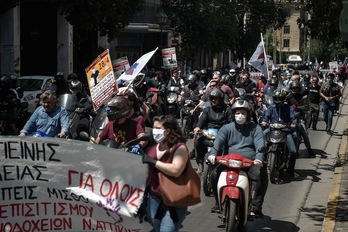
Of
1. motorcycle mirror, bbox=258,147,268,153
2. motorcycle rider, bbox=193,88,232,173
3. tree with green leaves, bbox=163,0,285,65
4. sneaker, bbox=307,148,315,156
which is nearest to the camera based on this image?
motorcycle mirror, bbox=258,147,268,153

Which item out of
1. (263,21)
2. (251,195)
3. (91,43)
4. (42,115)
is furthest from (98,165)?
(263,21)

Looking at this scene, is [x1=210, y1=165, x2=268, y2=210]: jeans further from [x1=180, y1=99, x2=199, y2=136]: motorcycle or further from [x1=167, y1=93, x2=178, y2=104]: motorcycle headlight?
[x1=167, y1=93, x2=178, y2=104]: motorcycle headlight

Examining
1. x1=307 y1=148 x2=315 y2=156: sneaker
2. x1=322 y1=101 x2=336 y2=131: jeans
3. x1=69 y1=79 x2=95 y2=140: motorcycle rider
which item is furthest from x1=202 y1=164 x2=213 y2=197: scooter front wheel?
x1=322 y1=101 x2=336 y2=131: jeans

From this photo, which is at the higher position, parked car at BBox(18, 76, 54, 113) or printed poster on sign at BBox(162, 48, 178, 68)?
printed poster on sign at BBox(162, 48, 178, 68)

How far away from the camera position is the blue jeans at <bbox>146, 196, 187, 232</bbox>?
6754 millimetres

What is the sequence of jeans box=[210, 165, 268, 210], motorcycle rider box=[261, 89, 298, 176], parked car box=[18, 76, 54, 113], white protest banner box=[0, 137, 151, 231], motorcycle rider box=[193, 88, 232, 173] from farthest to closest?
parked car box=[18, 76, 54, 113]
motorcycle rider box=[261, 89, 298, 176]
motorcycle rider box=[193, 88, 232, 173]
jeans box=[210, 165, 268, 210]
white protest banner box=[0, 137, 151, 231]

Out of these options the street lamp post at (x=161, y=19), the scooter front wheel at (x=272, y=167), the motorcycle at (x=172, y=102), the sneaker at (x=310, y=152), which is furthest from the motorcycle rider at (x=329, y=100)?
the street lamp post at (x=161, y=19)

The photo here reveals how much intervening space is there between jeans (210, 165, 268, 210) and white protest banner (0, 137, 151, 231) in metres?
2.30

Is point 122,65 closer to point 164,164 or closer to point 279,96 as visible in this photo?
point 279,96

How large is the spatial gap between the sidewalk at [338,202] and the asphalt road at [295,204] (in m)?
0.13

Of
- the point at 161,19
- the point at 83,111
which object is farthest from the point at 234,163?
the point at 161,19

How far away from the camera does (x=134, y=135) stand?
896cm

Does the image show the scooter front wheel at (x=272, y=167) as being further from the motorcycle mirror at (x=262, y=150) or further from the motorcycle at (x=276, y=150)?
the motorcycle mirror at (x=262, y=150)

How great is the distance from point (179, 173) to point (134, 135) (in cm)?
A: 234
